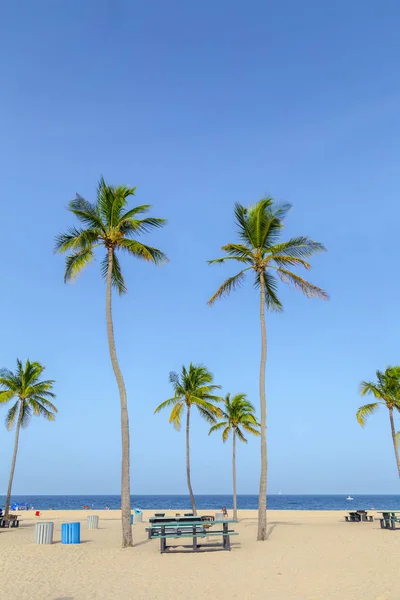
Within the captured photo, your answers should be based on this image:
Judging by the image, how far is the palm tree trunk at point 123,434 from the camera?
17.0 meters

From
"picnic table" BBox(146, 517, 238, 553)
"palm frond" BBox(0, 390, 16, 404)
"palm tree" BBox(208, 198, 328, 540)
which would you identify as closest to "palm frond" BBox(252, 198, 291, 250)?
"palm tree" BBox(208, 198, 328, 540)

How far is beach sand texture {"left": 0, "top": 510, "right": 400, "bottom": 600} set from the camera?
9.44 meters

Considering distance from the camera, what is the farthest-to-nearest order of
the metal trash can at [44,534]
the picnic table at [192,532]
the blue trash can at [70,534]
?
the blue trash can at [70,534], the metal trash can at [44,534], the picnic table at [192,532]

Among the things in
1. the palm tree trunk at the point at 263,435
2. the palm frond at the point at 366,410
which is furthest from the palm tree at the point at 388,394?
the palm tree trunk at the point at 263,435

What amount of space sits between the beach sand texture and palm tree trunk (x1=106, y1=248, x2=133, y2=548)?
0.74 metres

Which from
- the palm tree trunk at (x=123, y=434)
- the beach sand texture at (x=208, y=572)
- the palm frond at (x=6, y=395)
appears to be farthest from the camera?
the palm frond at (x=6, y=395)

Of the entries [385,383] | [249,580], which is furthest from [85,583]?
[385,383]

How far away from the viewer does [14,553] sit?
51.3 ft

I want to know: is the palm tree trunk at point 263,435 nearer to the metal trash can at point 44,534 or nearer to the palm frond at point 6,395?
the metal trash can at point 44,534

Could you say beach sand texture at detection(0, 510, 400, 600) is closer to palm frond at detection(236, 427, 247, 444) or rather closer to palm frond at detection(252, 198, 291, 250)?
palm frond at detection(252, 198, 291, 250)

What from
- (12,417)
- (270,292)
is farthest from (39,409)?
(270,292)

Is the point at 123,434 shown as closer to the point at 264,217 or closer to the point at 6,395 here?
the point at 264,217

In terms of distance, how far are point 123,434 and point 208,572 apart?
671 centimetres

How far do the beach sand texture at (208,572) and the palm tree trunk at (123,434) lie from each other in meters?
0.74
